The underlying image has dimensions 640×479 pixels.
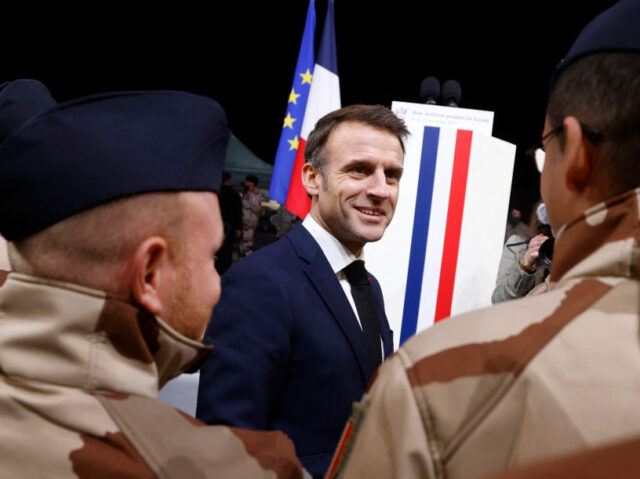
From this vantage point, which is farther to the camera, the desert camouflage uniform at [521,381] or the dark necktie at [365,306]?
the dark necktie at [365,306]

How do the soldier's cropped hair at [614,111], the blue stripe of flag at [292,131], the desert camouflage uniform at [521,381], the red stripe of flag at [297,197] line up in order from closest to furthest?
1. the desert camouflage uniform at [521,381]
2. the soldier's cropped hair at [614,111]
3. the red stripe of flag at [297,197]
4. the blue stripe of flag at [292,131]

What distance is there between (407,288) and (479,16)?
4416 millimetres

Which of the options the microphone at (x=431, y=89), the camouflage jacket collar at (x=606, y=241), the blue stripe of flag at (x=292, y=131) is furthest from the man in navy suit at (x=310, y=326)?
the blue stripe of flag at (x=292, y=131)

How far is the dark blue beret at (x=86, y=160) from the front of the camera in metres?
0.68

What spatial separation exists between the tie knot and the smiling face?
47 mm

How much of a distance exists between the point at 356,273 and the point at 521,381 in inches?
39.3

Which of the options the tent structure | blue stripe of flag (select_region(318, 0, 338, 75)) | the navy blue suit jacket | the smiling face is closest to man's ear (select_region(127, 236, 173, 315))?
the navy blue suit jacket

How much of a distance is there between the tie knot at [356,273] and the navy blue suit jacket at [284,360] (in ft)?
0.60

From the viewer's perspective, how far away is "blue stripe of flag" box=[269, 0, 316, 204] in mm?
3145

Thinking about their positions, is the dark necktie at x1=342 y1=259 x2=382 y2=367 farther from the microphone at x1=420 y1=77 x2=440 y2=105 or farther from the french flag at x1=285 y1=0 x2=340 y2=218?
the french flag at x1=285 y1=0 x2=340 y2=218

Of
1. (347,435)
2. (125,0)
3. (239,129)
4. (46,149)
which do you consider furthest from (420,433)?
(239,129)

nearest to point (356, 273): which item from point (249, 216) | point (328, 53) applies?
point (328, 53)

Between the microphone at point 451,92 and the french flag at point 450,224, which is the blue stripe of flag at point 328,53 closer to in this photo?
the microphone at point 451,92

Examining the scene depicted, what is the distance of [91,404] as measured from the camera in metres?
0.63
